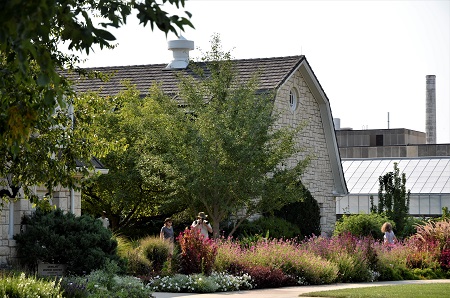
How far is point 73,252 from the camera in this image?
2014cm

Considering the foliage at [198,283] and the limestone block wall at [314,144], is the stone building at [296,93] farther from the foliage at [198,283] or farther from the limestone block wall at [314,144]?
the foliage at [198,283]

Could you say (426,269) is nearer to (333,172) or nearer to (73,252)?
(73,252)

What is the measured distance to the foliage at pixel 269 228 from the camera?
3044 centimetres

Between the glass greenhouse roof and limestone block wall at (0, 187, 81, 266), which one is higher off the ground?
the glass greenhouse roof

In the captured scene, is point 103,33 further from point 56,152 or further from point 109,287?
point 109,287

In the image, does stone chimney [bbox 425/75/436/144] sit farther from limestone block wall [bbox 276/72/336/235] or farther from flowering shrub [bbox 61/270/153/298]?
flowering shrub [bbox 61/270/153/298]

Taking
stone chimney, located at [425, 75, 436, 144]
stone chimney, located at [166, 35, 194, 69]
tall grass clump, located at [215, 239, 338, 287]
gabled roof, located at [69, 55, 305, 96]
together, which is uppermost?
stone chimney, located at [425, 75, 436, 144]

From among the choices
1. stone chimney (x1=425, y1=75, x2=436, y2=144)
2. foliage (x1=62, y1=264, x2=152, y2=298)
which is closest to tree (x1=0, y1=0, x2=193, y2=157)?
foliage (x1=62, y1=264, x2=152, y2=298)

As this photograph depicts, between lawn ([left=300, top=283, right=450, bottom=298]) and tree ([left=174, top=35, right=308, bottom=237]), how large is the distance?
830cm

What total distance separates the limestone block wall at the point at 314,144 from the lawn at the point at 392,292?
15321mm

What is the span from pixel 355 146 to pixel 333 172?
41.0 meters

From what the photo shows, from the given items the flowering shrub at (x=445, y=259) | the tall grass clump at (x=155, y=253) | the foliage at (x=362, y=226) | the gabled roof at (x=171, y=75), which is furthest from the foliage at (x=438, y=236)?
the tall grass clump at (x=155, y=253)

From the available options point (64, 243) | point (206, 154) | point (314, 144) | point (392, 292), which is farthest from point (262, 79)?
point (392, 292)

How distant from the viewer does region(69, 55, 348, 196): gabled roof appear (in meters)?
34.3
